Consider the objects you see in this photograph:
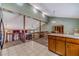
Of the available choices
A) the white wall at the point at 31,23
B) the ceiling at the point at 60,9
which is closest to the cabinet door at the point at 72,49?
the ceiling at the point at 60,9

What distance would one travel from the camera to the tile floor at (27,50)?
205 centimetres

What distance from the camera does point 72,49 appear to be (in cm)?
230

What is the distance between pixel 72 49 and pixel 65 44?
0.71 feet

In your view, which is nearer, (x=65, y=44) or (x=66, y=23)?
(x=66, y=23)

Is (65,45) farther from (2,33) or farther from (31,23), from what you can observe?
(2,33)

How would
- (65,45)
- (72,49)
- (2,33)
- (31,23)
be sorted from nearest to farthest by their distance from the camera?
1. (2,33)
2. (31,23)
3. (72,49)
4. (65,45)

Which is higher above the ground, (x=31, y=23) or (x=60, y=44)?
(x=31, y=23)

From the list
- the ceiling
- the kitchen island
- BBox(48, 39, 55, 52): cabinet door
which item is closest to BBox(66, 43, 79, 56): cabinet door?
the kitchen island

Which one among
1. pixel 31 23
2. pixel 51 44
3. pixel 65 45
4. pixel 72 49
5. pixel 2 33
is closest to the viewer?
pixel 2 33

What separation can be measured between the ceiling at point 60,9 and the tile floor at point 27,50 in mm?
682

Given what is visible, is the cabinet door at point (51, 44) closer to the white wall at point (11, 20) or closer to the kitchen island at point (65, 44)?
the kitchen island at point (65, 44)

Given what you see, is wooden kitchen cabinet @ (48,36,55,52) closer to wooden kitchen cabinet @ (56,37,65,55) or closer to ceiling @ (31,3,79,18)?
wooden kitchen cabinet @ (56,37,65,55)

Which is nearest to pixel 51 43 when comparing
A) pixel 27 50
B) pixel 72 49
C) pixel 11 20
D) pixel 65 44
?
pixel 65 44

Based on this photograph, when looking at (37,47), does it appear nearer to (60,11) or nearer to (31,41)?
(31,41)
